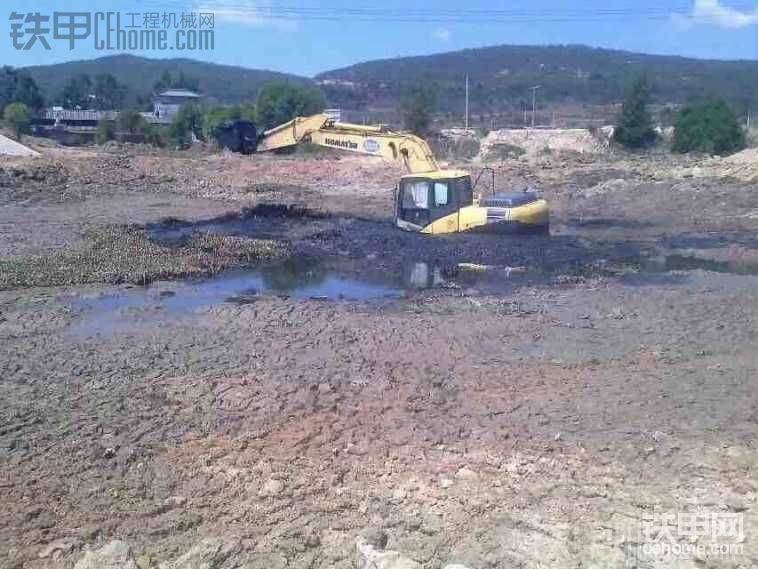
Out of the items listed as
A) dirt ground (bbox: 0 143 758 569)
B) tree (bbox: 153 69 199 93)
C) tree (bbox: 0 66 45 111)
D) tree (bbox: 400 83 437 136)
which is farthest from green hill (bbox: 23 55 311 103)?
dirt ground (bbox: 0 143 758 569)

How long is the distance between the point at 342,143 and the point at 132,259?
6313mm

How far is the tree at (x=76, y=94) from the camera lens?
237 feet

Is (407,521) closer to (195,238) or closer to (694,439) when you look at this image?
(694,439)

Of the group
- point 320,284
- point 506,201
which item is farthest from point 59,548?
point 506,201

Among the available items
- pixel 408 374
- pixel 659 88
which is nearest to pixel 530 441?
pixel 408 374

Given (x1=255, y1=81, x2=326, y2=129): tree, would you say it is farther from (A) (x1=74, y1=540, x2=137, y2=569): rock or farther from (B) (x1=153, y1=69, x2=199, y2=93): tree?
(A) (x1=74, y1=540, x2=137, y2=569): rock

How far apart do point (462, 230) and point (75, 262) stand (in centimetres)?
759

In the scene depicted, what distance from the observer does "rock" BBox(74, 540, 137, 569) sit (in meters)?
5.24

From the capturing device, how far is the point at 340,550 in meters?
5.42

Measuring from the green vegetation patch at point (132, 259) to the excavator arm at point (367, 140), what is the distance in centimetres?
316

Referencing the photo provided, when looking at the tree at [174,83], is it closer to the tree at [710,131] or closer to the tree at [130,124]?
the tree at [130,124]

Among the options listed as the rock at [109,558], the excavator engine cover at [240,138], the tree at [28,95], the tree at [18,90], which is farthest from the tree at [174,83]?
the rock at [109,558]

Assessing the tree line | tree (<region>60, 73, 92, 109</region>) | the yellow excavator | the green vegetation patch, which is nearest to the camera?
the green vegetation patch

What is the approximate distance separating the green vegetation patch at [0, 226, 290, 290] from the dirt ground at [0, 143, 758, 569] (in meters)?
0.36
